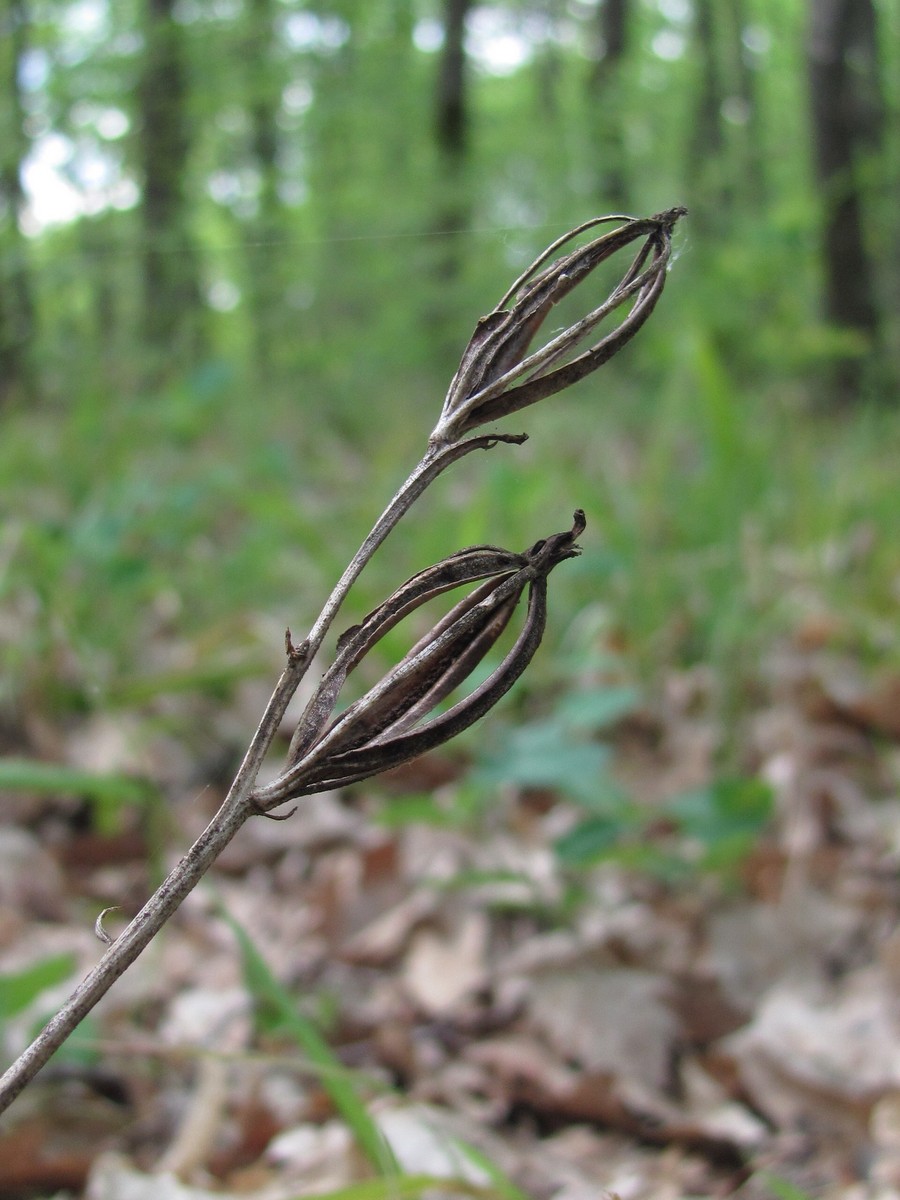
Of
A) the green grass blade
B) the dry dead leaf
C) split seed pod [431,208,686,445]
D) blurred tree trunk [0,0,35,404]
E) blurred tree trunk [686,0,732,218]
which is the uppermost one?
blurred tree trunk [686,0,732,218]

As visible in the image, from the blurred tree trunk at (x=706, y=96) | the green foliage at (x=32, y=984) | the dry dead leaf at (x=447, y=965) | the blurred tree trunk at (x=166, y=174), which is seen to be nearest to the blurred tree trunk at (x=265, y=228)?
the blurred tree trunk at (x=166, y=174)

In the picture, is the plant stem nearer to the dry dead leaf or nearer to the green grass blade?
the green grass blade

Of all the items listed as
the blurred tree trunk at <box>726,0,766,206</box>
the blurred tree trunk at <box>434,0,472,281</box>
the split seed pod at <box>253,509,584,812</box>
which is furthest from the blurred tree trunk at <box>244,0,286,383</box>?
the split seed pod at <box>253,509,584,812</box>

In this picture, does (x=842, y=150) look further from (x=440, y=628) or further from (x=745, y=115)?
(x=745, y=115)

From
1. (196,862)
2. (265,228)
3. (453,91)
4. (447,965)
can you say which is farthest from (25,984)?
(453,91)

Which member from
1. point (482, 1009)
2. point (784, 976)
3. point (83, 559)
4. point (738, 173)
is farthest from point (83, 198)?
point (738, 173)

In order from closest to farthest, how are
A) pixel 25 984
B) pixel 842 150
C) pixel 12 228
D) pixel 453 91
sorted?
pixel 25 984, pixel 12 228, pixel 842 150, pixel 453 91
